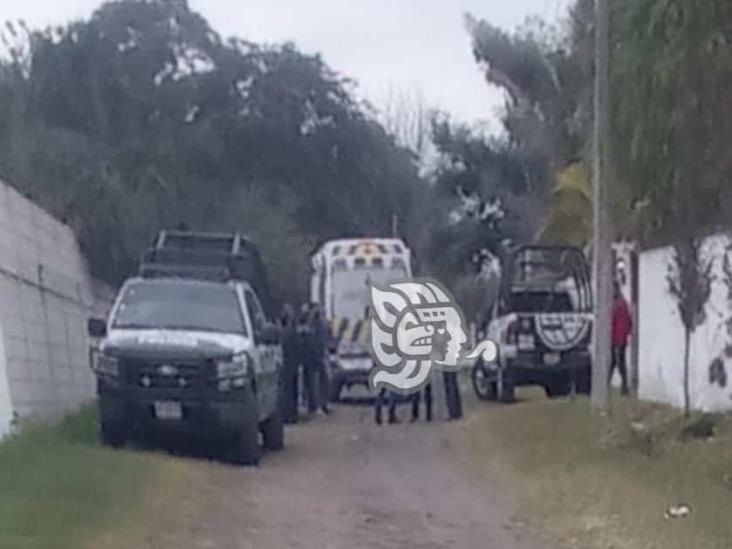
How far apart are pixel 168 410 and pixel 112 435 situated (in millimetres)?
923

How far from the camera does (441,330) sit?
26.7 meters

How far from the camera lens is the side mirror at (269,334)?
22938mm

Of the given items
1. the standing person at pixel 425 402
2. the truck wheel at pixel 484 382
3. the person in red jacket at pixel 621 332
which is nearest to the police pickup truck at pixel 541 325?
the truck wheel at pixel 484 382

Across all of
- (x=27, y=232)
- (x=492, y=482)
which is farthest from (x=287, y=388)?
(x=492, y=482)

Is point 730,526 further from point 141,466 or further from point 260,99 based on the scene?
point 260,99

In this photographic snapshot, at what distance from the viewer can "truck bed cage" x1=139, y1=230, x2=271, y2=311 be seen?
23359 mm

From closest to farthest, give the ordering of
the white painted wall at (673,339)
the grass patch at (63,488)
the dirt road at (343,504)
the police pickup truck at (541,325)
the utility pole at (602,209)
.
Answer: the grass patch at (63,488) → the dirt road at (343,504) → the utility pole at (602,209) → the white painted wall at (673,339) → the police pickup truck at (541,325)

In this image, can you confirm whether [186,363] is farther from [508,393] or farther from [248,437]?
[508,393]

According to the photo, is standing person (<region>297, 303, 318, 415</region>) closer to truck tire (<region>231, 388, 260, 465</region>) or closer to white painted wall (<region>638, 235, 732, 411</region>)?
white painted wall (<region>638, 235, 732, 411</region>)

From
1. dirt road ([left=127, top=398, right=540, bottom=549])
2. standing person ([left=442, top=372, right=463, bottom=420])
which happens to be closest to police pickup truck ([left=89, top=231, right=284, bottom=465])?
dirt road ([left=127, top=398, right=540, bottom=549])

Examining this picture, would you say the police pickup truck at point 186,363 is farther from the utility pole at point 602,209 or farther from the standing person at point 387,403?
the standing person at point 387,403

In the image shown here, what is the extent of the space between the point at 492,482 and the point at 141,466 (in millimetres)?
3719

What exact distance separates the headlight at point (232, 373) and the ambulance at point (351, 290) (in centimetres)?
1261

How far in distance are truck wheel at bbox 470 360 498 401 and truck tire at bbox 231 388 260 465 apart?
13.7 metres
